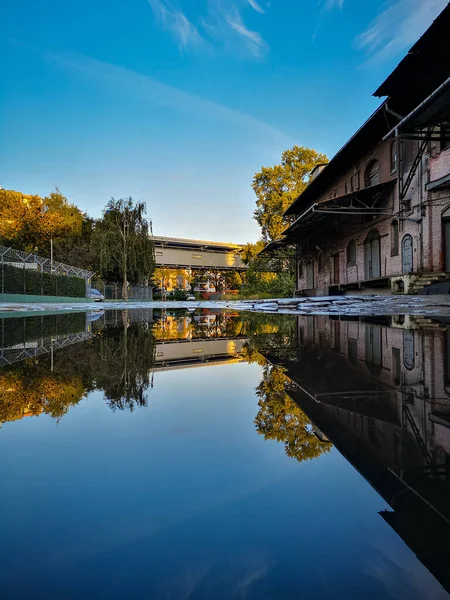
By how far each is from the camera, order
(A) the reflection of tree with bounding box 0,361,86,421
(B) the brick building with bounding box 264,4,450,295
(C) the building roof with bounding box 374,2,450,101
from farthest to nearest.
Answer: (B) the brick building with bounding box 264,4,450,295, (C) the building roof with bounding box 374,2,450,101, (A) the reflection of tree with bounding box 0,361,86,421

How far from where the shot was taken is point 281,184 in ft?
121

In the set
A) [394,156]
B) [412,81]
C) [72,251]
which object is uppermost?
[412,81]

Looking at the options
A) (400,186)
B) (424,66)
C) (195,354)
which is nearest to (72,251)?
(400,186)

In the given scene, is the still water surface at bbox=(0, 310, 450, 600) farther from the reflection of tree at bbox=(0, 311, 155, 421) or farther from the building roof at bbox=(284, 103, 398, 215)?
the building roof at bbox=(284, 103, 398, 215)

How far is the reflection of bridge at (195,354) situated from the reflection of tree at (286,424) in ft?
3.04

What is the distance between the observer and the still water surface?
0.62 m

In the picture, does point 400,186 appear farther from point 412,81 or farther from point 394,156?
point 412,81

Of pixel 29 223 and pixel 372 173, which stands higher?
pixel 29 223

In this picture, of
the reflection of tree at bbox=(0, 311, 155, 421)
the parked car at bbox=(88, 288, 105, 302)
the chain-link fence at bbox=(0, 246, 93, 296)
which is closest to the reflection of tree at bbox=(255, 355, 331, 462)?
the reflection of tree at bbox=(0, 311, 155, 421)

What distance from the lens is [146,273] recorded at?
33719 mm

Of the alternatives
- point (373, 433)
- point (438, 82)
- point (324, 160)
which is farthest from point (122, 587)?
point (324, 160)

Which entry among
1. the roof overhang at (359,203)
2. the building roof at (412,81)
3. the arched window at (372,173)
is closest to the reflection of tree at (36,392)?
the building roof at (412,81)

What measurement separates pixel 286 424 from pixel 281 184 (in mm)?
37429

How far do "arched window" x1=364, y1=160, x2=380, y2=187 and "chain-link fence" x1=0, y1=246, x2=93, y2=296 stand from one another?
16.6m
